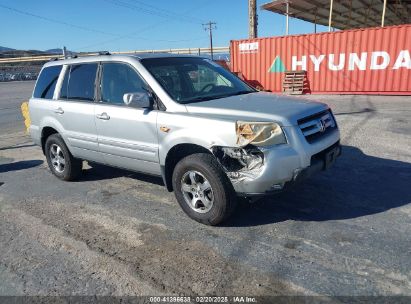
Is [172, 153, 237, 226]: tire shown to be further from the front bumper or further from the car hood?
the car hood

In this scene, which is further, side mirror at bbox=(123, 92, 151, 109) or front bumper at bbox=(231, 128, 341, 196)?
side mirror at bbox=(123, 92, 151, 109)

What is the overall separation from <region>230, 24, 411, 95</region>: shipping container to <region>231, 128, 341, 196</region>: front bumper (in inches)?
481

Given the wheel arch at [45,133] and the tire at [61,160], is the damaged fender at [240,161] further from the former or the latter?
the wheel arch at [45,133]

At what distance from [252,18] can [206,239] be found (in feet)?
49.3

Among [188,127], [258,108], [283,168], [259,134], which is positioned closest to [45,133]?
[188,127]

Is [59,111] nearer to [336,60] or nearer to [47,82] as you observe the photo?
[47,82]

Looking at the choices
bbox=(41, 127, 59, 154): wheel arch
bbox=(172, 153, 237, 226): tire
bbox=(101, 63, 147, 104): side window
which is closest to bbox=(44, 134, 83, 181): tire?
bbox=(41, 127, 59, 154): wheel arch

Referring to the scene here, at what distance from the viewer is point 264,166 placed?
3318 millimetres

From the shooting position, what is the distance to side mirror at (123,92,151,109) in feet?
12.8

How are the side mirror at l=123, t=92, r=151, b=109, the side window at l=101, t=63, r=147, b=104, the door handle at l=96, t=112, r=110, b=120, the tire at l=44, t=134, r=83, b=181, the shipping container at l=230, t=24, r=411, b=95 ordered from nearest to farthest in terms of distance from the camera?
the side mirror at l=123, t=92, r=151, b=109, the side window at l=101, t=63, r=147, b=104, the door handle at l=96, t=112, r=110, b=120, the tire at l=44, t=134, r=83, b=181, the shipping container at l=230, t=24, r=411, b=95

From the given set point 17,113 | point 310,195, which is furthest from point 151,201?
point 17,113

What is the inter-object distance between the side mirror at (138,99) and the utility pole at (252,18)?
552 inches

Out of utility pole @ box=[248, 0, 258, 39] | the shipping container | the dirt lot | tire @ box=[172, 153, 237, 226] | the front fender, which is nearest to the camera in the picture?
the dirt lot

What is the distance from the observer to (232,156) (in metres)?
3.45
